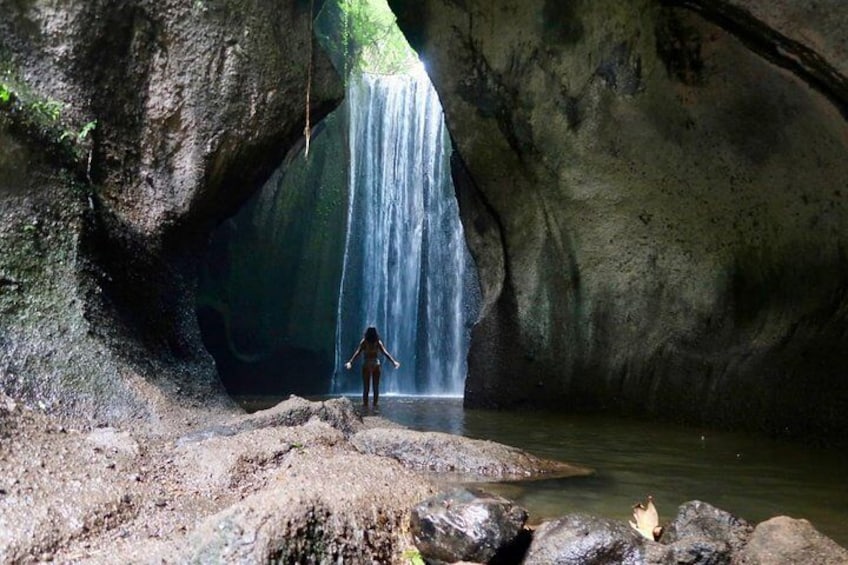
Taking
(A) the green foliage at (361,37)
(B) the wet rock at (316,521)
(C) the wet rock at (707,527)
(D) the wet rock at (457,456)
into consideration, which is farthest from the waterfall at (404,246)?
(C) the wet rock at (707,527)

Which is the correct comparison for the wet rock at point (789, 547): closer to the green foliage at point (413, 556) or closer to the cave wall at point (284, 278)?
the green foliage at point (413, 556)

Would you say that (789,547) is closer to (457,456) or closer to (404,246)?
(457,456)

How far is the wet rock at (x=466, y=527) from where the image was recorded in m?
2.94

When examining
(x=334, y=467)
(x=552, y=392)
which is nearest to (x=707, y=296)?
(x=552, y=392)

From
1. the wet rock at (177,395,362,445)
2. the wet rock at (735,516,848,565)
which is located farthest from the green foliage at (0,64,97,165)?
the wet rock at (735,516,848,565)

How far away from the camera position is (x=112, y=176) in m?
6.54

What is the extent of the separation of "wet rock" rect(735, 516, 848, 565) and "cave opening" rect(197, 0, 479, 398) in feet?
41.6

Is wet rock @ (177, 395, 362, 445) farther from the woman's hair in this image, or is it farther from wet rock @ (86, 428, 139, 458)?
the woman's hair

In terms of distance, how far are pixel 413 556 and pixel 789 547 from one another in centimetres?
146

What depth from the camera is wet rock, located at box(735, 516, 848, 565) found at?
2.86 meters

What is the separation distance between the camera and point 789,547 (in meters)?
2.91

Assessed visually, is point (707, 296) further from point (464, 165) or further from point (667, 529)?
point (667, 529)

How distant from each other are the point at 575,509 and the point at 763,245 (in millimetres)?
5206

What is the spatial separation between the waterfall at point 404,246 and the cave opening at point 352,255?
25 millimetres
